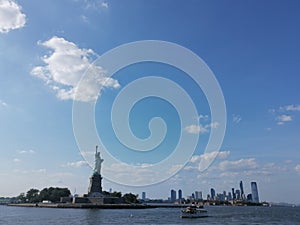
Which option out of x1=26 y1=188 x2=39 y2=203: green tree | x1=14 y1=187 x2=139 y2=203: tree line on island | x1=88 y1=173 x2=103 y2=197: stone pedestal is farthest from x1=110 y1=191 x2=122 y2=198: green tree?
x1=26 y1=188 x2=39 y2=203: green tree

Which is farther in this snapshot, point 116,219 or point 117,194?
point 117,194

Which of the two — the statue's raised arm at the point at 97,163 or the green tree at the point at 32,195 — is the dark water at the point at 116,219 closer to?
the statue's raised arm at the point at 97,163

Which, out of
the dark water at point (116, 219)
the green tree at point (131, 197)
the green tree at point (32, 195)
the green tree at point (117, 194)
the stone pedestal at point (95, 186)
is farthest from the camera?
the green tree at point (32, 195)

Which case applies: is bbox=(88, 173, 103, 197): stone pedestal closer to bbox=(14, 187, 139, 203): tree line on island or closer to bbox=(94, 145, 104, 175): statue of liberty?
bbox=(94, 145, 104, 175): statue of liberty

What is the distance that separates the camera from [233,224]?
46219 millimetres

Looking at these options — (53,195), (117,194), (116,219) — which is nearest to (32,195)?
(53,195)

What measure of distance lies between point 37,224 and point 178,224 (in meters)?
19.2

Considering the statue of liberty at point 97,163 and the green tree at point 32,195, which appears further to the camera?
the green tree at point 32,195

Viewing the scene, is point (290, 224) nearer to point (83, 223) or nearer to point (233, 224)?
point (233, 224)

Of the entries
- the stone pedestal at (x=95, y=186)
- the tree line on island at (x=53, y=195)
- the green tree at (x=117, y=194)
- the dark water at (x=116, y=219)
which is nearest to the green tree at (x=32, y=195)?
the tree line on island at (x=53, y=195)

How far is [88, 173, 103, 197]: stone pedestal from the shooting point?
3538 inches

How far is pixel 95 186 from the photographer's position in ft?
302

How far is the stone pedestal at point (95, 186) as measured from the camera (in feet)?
295

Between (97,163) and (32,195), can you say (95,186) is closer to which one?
(97,163)
